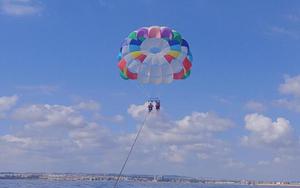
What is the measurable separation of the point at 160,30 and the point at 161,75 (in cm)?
309

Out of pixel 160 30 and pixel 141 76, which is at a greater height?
pixel 160 30

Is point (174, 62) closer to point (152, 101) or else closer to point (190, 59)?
point (190, 59)

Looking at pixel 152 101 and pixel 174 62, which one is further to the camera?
pixel 174 62

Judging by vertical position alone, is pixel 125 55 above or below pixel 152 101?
above

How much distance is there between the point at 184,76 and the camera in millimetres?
40062

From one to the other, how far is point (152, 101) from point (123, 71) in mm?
3754

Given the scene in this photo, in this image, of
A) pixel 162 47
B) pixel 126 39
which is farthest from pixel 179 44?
pixel 126 39

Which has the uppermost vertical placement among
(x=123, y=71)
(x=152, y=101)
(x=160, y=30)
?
(x=160, y=30)

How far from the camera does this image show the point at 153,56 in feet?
130

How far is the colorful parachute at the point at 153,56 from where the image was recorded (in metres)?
A: 39.4

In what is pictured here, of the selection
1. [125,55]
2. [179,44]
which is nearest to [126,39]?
[125,55]

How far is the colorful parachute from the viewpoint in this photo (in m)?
39.4

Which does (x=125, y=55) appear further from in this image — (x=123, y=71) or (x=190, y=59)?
(x=190, y=59)

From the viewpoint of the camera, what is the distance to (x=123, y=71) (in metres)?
39.8
